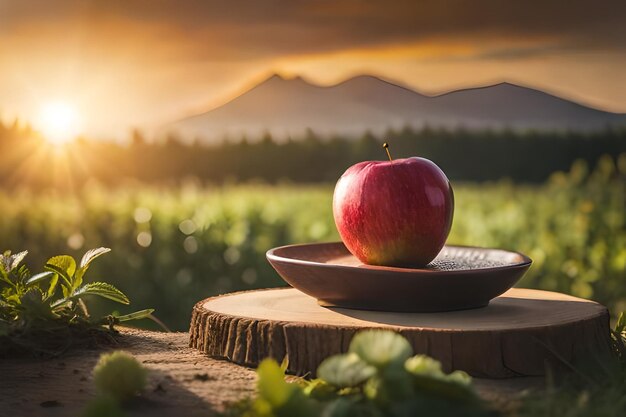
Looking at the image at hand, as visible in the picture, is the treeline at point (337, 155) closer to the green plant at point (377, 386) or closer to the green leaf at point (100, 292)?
the green leaf at point (100, 292)

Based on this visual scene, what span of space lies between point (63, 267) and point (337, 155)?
10837 millimetres

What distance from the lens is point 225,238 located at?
4.98m

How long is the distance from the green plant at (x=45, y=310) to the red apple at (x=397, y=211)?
0.71 meters

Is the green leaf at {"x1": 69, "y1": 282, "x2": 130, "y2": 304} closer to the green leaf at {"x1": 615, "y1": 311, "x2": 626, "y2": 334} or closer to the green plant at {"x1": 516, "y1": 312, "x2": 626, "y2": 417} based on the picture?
the green plant at {"x1": 516, "y1": 312, "x2": 626, "y2": 417}

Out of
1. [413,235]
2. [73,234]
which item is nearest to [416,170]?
[413,235]

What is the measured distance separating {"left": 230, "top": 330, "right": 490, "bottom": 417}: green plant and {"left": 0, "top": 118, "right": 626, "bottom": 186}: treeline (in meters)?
7.53

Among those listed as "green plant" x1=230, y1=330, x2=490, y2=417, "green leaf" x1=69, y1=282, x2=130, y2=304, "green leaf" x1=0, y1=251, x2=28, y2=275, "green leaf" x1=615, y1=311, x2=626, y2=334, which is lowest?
"green leaf" x1=615, y1=311, x2=626, y2=334

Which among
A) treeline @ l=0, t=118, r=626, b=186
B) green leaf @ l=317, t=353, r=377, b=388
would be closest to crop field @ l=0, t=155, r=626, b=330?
green leaf @ l=317, t=353, r=377, b=388

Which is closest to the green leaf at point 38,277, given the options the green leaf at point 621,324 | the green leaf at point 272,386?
the green leaf at point 272,386

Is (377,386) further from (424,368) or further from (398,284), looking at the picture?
(398,284)

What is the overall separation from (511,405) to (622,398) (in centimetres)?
26

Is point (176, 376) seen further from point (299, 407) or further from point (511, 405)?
point (511, 405)

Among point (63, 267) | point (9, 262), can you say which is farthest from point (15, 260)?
point (63, 267)

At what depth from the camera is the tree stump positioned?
192 cm
